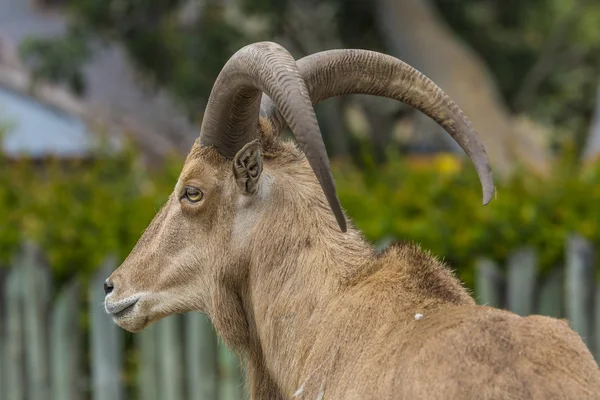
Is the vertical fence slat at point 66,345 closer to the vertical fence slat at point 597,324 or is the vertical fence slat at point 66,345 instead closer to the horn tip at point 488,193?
the vertical fence slat at point 597,324

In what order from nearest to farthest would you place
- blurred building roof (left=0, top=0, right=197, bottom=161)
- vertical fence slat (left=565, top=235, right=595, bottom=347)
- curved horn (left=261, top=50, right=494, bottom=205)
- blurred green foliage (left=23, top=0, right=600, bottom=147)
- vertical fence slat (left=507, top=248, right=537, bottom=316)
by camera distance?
1. curved horn (left=261, top=50, right=494, bottom=205)
2. vertical fence slat (left=565, top=235, right=595, bottom=347)
3. vertical fence slat (left=507, top=248, right=537, bottom=316)
4. blurred green foliage (left=23, top=0, right=600, bottom=147)
5. blurred building roof (left=0, top=0, right=197, bottom=161)

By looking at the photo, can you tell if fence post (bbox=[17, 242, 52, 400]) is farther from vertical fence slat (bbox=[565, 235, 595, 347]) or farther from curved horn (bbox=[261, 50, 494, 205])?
curved horn (bbox=[261, 50, 494, 205])

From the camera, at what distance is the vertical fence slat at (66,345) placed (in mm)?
8875

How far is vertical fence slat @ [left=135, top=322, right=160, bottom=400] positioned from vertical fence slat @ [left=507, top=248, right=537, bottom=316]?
3020mm

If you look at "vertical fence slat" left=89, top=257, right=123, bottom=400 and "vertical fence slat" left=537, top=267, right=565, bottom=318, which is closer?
"vertical fence slat" left=537, top=267, right=565, bottom=318

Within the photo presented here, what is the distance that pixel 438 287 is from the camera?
155 inches

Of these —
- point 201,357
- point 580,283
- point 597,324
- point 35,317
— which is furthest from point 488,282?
point 35,317

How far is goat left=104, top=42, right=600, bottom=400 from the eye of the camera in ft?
11.5

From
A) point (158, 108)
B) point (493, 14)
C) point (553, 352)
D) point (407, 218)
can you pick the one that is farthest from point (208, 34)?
point (553, 352)

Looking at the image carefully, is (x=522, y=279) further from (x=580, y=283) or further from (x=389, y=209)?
(x=389, y=209)

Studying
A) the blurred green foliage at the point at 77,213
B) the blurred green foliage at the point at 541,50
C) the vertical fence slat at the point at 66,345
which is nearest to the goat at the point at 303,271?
the blurred green foliage at the point at 77,213

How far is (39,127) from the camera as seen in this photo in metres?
21.2

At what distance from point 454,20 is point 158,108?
23.8ft

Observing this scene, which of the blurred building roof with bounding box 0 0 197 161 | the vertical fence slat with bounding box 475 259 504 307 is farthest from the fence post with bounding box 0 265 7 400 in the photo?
the blurred building roof with bounding box 0 0 197 161
